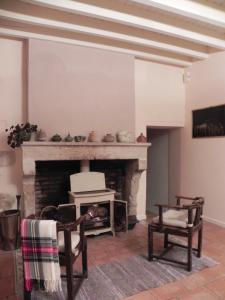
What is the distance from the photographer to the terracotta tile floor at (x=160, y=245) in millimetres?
2268

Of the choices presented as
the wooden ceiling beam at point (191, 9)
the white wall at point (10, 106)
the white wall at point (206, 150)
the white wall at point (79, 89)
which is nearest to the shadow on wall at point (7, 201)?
the white wall at point (10, 106)

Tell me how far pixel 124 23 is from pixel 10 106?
6.67 ft

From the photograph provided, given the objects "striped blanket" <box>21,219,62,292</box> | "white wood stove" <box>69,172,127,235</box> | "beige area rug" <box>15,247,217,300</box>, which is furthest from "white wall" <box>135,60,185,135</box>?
"striped blanket" <box>21,219,62,292</box>

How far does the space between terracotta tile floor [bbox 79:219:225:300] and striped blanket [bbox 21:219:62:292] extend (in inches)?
30.3

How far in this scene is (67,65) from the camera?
3.84 meters

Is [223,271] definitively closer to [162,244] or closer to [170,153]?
[162,244]

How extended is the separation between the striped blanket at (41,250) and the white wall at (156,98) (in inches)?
111

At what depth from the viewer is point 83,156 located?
147 inches

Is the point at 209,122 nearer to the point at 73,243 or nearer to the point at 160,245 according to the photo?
the point at 160,245

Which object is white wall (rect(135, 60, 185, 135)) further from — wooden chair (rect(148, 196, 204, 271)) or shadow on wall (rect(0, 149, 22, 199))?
shadow on wall (rect(0, 149, 22, 199))

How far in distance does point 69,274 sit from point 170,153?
383cm

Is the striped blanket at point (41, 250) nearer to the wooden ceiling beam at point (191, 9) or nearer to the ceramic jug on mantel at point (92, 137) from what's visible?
the ceramic jug on mantel at point (92, 137)

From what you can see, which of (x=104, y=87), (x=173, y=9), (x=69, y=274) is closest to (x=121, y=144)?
(x=104, y=87)

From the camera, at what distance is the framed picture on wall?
4.16 meters
